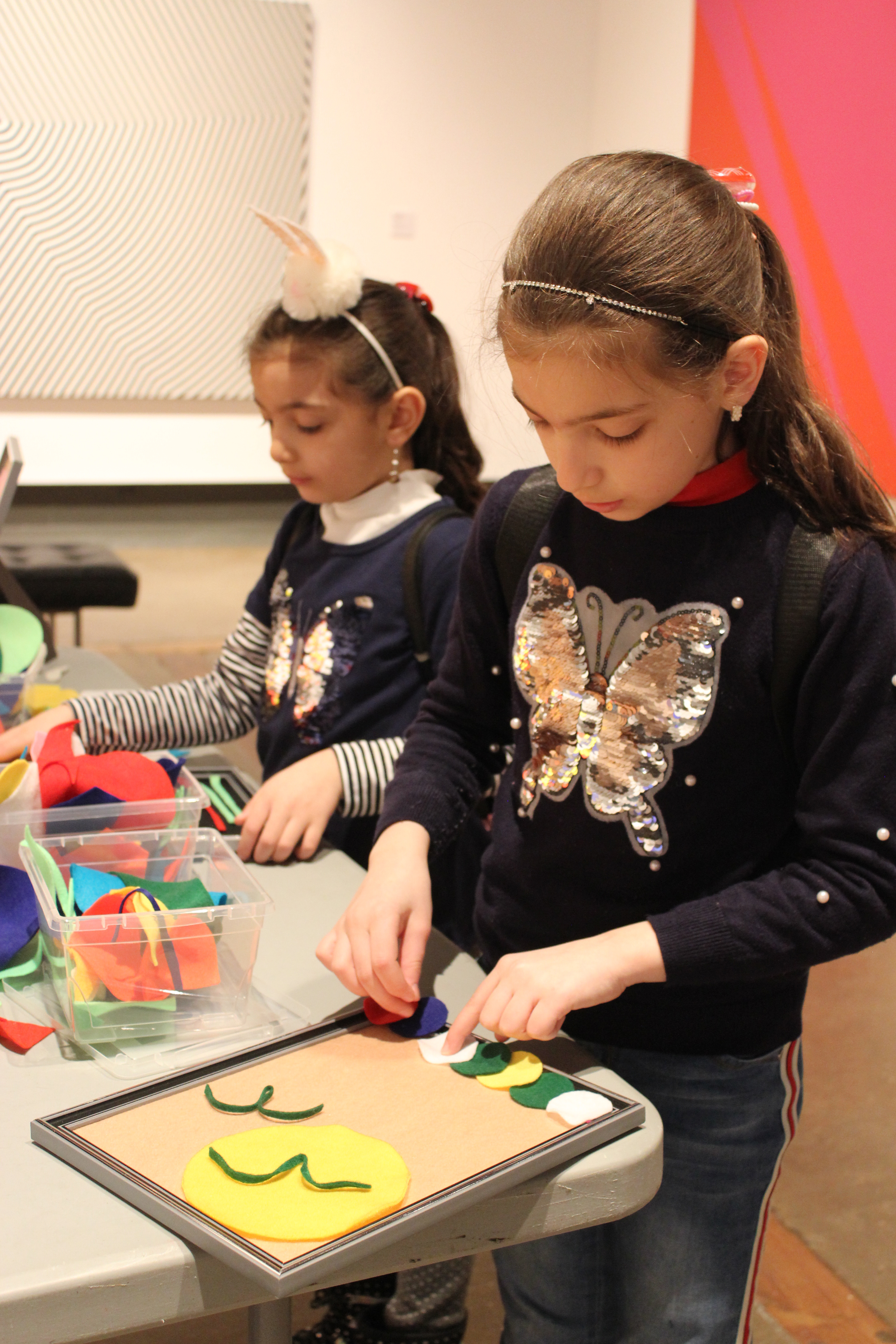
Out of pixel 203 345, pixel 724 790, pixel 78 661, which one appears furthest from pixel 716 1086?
pixel 203 345

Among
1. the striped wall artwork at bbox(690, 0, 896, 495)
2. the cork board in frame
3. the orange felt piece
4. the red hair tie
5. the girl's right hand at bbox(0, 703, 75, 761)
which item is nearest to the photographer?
the cork board in frame

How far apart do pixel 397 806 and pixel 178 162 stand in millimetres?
5215

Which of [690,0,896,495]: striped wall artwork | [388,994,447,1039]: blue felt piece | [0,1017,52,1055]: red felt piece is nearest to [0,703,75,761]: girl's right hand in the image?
[0,1017,52,1055]: red felt piece

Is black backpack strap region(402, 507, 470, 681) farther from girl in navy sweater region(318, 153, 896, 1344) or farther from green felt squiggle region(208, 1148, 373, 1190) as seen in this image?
green felt squiggle region(208, 1148, 373, 1190)

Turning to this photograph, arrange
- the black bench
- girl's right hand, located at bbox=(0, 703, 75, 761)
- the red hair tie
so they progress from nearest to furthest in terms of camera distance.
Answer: girl's right hand, located at bbox=(0, 703, 75, 761) → the red hair tie → the black bench

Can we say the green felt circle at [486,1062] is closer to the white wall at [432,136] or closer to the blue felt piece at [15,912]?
the blue felt piece at [15,912]

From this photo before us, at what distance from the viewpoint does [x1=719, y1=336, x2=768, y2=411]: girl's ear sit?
2.54ft

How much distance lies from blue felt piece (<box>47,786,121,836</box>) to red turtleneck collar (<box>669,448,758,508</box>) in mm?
528

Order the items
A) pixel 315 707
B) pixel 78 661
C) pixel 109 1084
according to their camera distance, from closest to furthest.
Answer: pixel 109 1084 → pixel 315 707 → pixel 78 661

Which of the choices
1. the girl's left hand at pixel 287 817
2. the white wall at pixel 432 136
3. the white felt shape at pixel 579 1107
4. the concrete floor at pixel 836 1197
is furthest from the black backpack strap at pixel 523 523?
the white wall at pixel 432 136

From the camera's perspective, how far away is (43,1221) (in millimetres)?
612

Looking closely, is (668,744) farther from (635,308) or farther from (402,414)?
(402,414)

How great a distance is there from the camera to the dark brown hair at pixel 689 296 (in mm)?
753

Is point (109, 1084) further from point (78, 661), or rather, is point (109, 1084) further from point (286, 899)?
point (78, 661)
